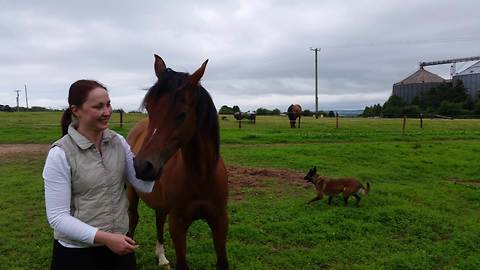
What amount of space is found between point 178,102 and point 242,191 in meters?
5.43

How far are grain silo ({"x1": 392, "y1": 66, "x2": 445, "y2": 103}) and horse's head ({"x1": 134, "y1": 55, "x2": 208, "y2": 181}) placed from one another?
65727 millimetres

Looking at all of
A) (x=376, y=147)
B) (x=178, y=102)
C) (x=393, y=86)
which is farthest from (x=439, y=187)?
(x=393, y=86)

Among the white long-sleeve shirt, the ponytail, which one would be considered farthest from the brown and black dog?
the white long-sleeve shirt

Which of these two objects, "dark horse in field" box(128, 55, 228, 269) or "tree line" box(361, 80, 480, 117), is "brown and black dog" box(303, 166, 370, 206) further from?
"tree line" box(361, 80, 480, 117)

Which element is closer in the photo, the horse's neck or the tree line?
the horse's neck

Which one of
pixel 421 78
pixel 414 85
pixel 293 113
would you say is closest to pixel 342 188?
pixel 293 113

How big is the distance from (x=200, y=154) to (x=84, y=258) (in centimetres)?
131

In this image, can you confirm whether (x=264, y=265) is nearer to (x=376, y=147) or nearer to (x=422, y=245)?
(x=422, y=245)

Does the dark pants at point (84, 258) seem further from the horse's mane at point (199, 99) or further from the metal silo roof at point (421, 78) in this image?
the metal silo roof at point (421, 78)

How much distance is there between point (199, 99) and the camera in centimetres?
308

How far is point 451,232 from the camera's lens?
585cm

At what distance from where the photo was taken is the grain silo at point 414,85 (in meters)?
64.1

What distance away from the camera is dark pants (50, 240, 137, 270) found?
2.33 metres

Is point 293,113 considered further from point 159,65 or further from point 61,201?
point 61,201
